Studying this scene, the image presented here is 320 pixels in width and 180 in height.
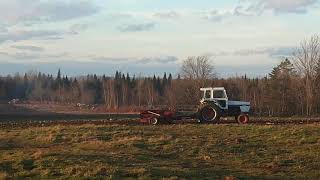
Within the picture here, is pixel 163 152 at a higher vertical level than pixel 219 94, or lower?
lower

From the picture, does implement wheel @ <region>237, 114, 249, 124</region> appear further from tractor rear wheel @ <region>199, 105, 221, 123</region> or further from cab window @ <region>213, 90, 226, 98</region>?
cab window @ <region>213, 90, 226, 98</region>

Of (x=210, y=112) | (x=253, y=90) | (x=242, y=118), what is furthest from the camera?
(x=253, y=90)

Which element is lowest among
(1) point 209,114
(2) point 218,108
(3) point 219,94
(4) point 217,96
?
(1) point 209,114

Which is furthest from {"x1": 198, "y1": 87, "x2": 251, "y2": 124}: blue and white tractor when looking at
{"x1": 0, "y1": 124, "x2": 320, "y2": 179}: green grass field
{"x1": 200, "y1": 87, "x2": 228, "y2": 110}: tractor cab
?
{"x1": 0, "y1": 124, "x2": 320, "y2": 179}: green grass field

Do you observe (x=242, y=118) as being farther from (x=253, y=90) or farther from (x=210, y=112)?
(x=253, y=90)

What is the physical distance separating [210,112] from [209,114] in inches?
5.7

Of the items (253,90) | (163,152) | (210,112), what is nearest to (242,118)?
(210,112)

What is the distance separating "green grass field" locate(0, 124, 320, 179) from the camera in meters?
17.7

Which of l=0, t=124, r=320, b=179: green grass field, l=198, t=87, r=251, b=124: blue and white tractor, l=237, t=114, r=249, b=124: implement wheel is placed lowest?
l=0, t=124, r=320, b=179: green grass field

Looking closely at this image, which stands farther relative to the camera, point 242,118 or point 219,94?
point 219,94

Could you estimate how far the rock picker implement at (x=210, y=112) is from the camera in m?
35.3

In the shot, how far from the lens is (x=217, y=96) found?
3609 cm

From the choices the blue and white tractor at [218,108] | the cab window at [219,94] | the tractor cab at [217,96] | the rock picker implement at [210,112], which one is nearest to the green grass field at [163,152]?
the rock picker implement at [210,112]

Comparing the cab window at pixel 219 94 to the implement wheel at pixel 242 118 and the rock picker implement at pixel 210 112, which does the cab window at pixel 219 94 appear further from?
the implement wheel at pixel 242 118
